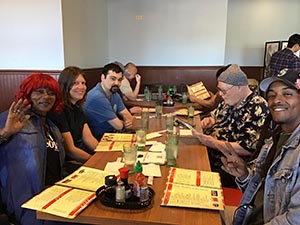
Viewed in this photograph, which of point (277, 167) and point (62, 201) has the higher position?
point (277, 167)

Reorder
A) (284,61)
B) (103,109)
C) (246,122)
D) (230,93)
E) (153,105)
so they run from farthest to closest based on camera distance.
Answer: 1. (284,61)
2. (153,105)
3. (103,109)
4. (230,93)
5. (246,122)

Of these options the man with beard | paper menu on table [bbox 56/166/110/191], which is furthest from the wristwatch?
the man with beard

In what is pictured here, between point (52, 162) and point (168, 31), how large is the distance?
14.6 feet

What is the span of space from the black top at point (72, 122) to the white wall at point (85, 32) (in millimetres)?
1826

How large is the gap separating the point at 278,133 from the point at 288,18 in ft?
20.5

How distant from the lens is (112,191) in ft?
4.40

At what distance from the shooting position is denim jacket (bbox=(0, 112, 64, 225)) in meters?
1.65

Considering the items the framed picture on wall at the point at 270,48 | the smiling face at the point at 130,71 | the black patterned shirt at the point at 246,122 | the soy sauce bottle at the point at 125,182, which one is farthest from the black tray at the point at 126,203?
the framed picture on wall at the point at 270,48

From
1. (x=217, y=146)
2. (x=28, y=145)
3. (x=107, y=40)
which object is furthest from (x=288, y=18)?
(x=28, y=145)

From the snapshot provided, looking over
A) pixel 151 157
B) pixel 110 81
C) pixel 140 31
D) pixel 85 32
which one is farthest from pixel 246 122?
pixel 140 31

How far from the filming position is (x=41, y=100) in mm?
1901

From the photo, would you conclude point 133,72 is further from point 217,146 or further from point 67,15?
point 217,146

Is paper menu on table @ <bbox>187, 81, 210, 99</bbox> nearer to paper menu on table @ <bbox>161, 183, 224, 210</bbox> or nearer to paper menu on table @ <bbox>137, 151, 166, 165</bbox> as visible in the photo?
paper menu on table @ <bbox>137, 151, 166, 165</bbox>

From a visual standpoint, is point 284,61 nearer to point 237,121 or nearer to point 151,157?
point 237,121
